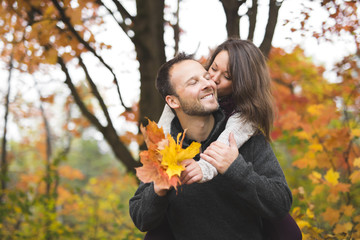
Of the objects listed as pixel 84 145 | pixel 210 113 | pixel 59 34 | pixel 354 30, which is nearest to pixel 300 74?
pixel 354 30

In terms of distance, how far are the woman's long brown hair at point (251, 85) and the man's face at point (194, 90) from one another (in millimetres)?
160

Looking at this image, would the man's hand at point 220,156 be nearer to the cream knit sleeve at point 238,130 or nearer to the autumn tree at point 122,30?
the cream knit sleeve at point 238,130

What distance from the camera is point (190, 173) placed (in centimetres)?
140

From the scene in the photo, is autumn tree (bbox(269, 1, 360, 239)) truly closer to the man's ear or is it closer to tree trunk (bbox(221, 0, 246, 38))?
tree trunk (bbox(221, 0, 246, 38))

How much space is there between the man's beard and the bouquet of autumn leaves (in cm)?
57

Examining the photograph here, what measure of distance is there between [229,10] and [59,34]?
5.55 ft

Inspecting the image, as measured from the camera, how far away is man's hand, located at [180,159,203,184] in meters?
1.40

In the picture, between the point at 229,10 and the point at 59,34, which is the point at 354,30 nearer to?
the point at 229,10

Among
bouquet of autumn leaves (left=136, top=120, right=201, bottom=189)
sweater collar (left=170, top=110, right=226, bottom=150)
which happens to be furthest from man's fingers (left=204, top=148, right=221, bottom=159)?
sweater collar (left=170, top=110, right=226, bottom=150)

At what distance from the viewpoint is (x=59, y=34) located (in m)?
3.31

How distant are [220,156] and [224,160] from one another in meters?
0.03

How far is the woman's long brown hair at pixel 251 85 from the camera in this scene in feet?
6.32

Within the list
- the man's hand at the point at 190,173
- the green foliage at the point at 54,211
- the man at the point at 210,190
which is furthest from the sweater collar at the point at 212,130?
the green foliage at the point at 54,211

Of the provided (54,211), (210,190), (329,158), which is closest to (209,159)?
(210,190)
